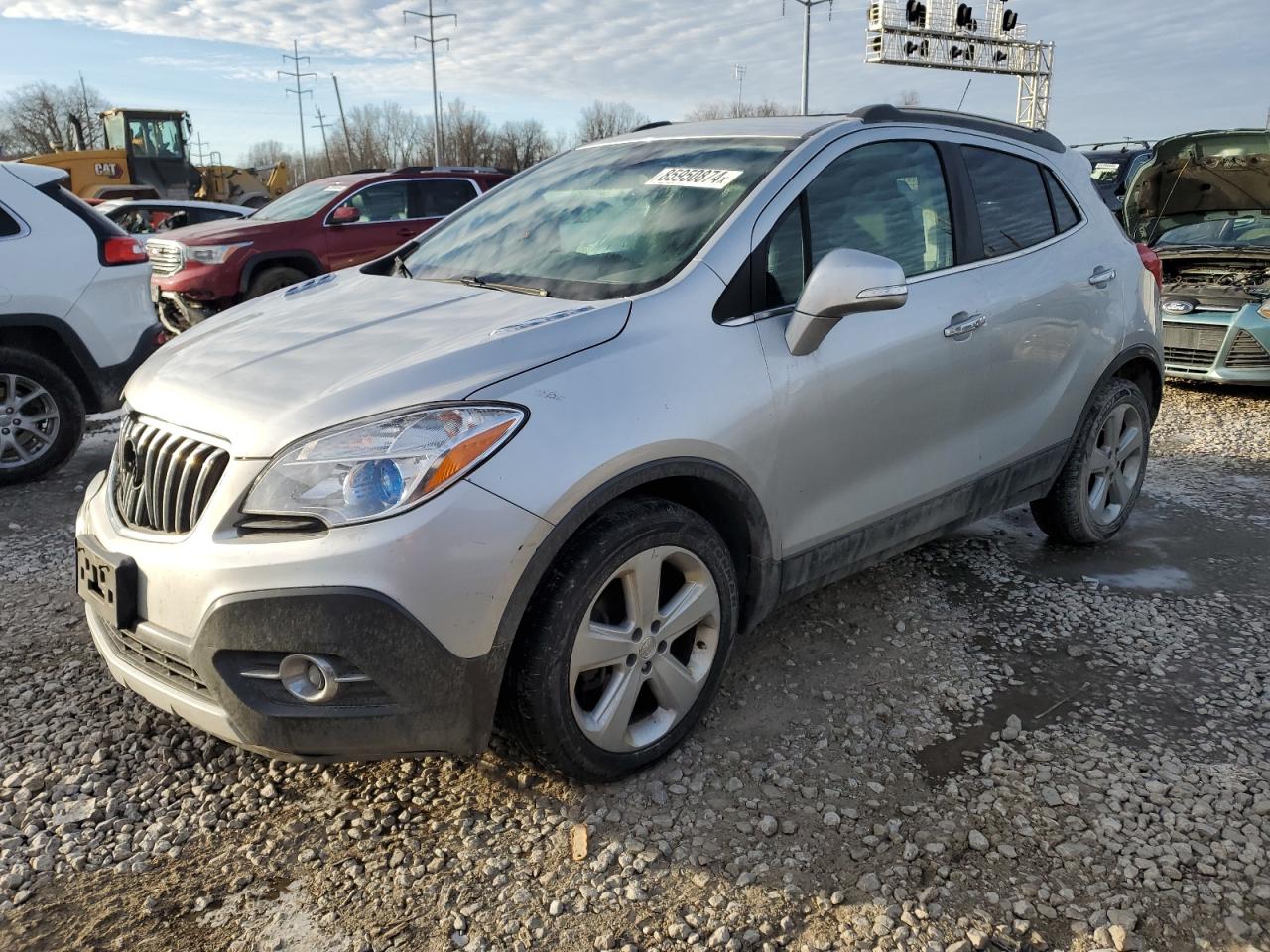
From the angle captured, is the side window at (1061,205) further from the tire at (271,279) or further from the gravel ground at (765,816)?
the tire at (271,279)

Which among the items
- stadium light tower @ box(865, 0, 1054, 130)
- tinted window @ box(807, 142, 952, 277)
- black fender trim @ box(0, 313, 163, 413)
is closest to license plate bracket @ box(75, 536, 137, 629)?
tinted window @ box(807, 142, 952, 277)

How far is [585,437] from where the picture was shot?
237 cm

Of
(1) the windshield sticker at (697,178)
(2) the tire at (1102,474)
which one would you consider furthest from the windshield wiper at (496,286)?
(2) the tire at (1102,474)

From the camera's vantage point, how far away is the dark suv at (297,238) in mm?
9594

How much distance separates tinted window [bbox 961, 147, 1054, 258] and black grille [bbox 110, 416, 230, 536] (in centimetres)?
272

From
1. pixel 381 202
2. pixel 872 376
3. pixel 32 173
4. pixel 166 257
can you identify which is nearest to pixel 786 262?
pixel 872 376

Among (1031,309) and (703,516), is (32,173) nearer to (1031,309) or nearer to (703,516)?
(703,516)

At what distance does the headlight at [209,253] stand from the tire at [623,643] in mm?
8316

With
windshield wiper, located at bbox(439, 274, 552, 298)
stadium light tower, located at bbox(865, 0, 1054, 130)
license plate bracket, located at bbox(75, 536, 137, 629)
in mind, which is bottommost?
license plate bracket, located at bbox(75, 536, 137, 629)

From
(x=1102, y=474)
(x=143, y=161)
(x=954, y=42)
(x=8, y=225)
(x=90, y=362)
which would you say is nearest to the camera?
(x=1102, y=474)

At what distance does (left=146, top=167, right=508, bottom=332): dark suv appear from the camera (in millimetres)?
9594

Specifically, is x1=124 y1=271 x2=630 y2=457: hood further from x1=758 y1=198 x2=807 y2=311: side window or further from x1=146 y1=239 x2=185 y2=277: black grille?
x1=146 y1=239 x2=185 y2=277: black grille

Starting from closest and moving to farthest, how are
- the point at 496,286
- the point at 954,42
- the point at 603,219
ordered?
the point at 496,286 → the point at 603,219 → the point at 954,42

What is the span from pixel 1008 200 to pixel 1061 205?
1.35 feet
